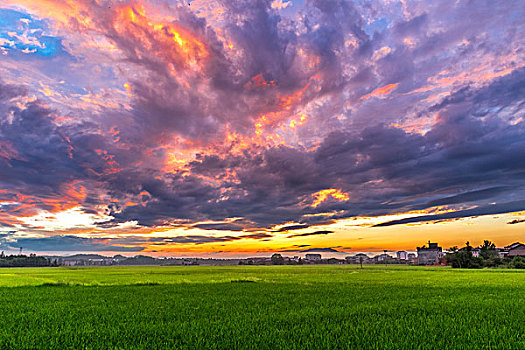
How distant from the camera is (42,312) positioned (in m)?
15.3

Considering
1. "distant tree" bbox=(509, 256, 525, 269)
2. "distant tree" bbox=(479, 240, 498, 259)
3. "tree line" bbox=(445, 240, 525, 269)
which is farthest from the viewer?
"distant tree" bbox=(479, 240, 498, 259)

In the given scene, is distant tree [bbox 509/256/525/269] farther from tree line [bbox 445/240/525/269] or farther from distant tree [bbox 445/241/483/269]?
distant tree [bbox 445/241/483/269]

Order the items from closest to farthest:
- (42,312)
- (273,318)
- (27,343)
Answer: (27,343) < (273,318) < (42,312)

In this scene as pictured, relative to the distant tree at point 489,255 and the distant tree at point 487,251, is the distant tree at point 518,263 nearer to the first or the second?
the distant tree at point 489,255

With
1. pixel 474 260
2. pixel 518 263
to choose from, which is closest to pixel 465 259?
pixel 474 260

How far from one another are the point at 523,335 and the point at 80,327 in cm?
1517

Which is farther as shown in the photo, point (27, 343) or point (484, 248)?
point (484, 248)

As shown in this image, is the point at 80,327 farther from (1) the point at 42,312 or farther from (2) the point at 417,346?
(2) the point at 417,346

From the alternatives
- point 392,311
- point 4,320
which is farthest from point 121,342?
point 392,311

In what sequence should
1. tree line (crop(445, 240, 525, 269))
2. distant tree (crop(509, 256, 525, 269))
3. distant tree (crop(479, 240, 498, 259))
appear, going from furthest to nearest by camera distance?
distant tree (crop(479, 240, 498, 259)), tree line (crop(445, 240, 525, 269)), distant tree (crop(509, 256, 525, 269))

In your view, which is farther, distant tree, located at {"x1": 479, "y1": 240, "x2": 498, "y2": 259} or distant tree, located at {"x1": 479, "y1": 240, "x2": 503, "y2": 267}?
distant tree, located at {"x1": 479, "y1": 240, "x2": 498, "y2": 259}

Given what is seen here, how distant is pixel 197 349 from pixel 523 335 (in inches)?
394

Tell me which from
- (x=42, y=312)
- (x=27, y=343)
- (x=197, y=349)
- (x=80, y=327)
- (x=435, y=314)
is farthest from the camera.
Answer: (x=42, y=312)

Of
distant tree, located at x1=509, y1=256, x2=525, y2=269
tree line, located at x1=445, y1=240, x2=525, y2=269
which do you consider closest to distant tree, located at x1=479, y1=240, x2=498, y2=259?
tree line, located at x1=445, y1=240, x2=525, y2=269
